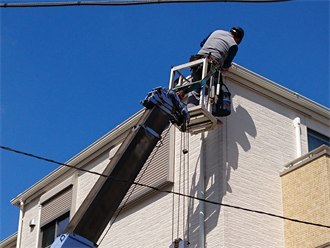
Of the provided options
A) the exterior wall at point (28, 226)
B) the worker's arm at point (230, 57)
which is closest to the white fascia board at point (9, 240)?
the exterior wall at point (28, 226)

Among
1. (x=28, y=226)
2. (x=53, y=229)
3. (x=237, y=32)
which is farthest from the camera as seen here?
(x=28, y=226)

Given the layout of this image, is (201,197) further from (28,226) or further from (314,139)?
(28,226)

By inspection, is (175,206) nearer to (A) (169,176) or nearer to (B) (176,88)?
(A) (169,176)

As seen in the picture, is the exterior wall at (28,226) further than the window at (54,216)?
Yes

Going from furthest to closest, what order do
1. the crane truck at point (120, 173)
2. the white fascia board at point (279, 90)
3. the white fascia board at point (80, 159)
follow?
the white fascia board at point (80, 159), the white fascia board at point (279, 90), the crane truck at point (120, 173)

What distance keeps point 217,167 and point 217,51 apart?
8.48 feet

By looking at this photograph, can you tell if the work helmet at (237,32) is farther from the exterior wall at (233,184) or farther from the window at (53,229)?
the window at (53,229)

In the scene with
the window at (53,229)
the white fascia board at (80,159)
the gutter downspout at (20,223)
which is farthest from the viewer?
the gutter downspout at (20,223)

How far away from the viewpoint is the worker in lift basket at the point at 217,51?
14594 mm

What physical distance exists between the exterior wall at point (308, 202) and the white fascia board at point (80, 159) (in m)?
4.67

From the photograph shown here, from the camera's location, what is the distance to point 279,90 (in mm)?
16766

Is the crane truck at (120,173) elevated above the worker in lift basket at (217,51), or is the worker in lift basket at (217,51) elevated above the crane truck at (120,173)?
the worker in lift basket at (217,51)

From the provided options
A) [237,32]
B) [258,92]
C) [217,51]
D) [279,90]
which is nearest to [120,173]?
[217,51]

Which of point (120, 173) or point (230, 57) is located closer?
point (120, 173)
